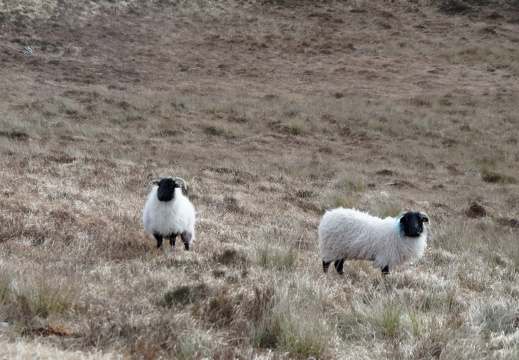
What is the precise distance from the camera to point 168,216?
21.4 feet

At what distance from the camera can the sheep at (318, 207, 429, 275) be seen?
6.26m

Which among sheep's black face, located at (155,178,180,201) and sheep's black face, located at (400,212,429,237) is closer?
sheep's black face, located at (400,212,429,237)

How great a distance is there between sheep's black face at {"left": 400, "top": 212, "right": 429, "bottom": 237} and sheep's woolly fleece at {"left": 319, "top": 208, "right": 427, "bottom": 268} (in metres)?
0.12

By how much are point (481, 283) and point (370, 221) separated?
1629 millimetres


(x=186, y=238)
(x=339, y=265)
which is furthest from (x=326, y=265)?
(x=186, y=238)

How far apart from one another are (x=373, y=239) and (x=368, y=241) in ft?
0.24

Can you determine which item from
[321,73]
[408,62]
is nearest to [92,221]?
[321,73]

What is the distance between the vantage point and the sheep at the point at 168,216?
21.4 ft

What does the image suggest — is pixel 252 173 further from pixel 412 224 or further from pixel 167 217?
pixel 412 224

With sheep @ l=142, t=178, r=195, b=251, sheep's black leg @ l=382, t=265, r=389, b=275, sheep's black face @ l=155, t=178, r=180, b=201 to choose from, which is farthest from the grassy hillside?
sheep's black face @ l=155, t=178, r=180, b=201

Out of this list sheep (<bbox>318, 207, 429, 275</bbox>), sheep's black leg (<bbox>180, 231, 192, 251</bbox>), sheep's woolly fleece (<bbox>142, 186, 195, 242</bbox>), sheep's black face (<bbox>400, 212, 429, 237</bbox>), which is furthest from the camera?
sheep's black leg (<bbox>180, 231, 192, 251</bbox>)

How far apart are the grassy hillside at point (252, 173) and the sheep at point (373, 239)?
32 cm

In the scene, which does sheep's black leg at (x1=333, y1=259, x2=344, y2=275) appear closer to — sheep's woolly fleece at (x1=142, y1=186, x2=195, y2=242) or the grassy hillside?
the grassy hillside

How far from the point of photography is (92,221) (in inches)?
273
